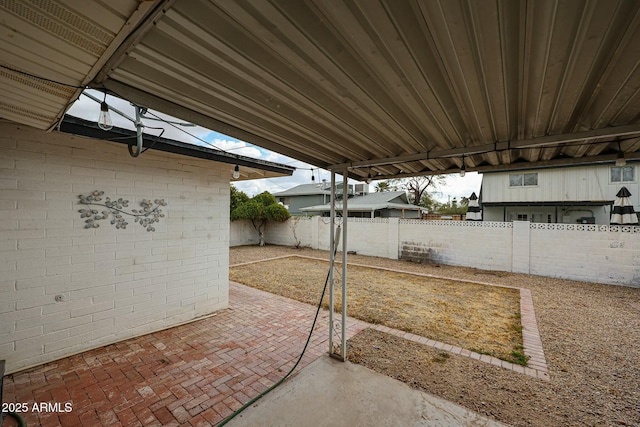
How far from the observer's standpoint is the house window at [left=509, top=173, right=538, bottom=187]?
1293cm

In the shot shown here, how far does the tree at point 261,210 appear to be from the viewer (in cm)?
1345

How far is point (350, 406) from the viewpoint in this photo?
248cm

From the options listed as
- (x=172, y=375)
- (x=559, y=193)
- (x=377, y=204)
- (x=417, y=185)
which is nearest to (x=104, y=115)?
(x=172, y=375)

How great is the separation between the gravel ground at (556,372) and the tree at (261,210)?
1019 centimetres

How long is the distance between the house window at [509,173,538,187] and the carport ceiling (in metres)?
13.1

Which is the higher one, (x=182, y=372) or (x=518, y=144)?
(x=518, y=144)

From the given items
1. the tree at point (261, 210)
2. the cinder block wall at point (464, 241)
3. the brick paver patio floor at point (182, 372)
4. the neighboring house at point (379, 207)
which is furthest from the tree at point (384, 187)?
A: the brick paver patio floor at point (182, 372)

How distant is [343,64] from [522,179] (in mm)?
15275

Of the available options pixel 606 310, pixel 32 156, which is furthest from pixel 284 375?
pixel 606 310

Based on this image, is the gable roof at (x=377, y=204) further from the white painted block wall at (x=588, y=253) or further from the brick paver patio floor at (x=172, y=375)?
the brick paver patio floor at (x=172, y=375)

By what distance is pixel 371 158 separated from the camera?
304 centimetres

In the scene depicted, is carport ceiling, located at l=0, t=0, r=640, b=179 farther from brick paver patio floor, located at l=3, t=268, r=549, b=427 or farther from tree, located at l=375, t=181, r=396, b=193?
tree, located at l=375, t=181, r=396, b=193

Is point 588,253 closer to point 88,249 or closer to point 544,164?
point 544,164

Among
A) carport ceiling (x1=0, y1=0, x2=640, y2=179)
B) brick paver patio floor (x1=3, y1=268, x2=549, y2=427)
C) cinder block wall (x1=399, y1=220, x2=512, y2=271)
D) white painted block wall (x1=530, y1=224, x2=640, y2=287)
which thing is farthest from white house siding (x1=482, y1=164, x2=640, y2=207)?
carport ceiling (x1=0, y1=0, x2=640, y2=179)
